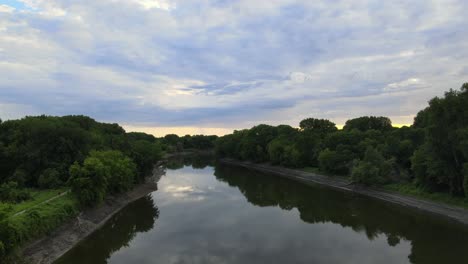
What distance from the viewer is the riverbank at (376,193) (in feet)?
113

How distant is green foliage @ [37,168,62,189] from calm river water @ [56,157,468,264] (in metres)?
7.79

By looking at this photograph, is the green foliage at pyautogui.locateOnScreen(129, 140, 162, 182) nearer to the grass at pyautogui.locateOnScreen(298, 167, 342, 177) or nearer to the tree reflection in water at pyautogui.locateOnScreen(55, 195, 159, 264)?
the tree reflection in water at pyautogui.locateOnScreen(55, 195, 159, 264)

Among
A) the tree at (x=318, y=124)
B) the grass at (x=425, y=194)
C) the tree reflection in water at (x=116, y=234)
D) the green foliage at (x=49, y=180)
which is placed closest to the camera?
the tree reflection in water at (x=116, y=234)

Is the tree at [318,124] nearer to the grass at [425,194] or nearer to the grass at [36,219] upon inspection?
the grass at [425,194]

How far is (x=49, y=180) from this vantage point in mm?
37125

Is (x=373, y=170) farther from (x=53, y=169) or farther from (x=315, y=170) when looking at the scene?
(x=53, y=169)

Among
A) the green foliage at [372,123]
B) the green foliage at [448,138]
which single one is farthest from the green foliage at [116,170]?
the green foliage at [372,123]

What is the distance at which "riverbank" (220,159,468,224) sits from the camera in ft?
113

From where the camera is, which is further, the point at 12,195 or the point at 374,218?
the point at 374,218

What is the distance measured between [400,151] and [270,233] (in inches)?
1317

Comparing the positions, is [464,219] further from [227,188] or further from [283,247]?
[227,188]

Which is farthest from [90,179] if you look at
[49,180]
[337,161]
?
[337,161]

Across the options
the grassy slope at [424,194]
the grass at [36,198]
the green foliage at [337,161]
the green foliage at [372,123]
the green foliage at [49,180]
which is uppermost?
the green foliage at [372,123]

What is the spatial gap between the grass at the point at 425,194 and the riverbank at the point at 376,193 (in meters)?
0.62
